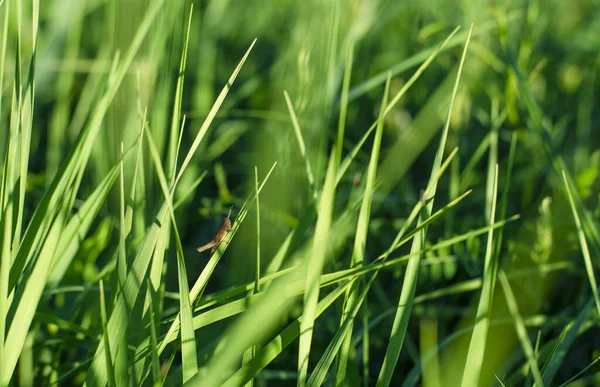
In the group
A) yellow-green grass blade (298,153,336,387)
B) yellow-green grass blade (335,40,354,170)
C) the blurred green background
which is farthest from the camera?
the blurred green background

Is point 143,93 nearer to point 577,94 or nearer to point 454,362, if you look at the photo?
point 454,362

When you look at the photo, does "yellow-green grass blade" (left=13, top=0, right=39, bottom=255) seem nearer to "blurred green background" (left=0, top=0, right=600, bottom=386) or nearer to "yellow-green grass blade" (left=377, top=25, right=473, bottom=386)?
"blurred green background" (left=0, top=0, right=600, bottom=386)

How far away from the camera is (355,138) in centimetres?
157

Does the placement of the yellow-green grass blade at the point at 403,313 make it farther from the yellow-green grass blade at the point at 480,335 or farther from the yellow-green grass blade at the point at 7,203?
the yellow-green grass blade at the point at 7,203

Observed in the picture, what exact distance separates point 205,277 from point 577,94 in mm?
1294

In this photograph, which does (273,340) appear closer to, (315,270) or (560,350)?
(315,270)

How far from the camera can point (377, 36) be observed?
6.52 feet

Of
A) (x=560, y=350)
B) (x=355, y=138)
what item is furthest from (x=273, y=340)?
(x=355, y=138)

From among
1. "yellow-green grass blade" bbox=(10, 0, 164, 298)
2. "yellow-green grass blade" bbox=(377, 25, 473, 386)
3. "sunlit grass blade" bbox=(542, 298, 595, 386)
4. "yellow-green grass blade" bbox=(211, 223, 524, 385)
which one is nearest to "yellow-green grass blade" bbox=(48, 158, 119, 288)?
"yellow-green grass blade" bbox=(10, 0, 164, 298)

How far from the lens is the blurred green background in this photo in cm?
92

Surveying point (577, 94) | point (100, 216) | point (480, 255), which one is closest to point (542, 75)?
point (577, 94)

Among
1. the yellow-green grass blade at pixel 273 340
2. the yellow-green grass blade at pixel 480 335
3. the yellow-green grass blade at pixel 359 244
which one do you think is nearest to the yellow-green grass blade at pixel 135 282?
the yellow-green grass blade at pixel 273 340

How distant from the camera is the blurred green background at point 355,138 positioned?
3.03 ft

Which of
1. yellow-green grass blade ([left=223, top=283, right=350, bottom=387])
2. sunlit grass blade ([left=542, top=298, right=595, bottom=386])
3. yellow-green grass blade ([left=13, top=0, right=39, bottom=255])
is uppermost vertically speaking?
yellow-green grass blade ([left=13, top=0, right=39, bottom=255])
